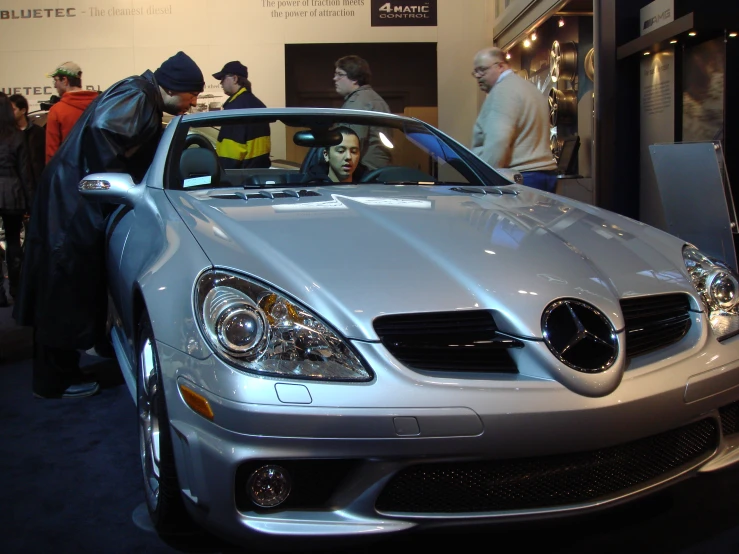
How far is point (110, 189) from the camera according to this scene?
2.69 meters

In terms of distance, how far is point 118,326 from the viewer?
2936 millimetres

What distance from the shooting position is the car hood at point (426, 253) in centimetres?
174

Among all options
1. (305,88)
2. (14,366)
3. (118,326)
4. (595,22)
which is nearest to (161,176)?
(118,326)

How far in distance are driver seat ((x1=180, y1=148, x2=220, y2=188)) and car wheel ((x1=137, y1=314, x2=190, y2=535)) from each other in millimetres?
697

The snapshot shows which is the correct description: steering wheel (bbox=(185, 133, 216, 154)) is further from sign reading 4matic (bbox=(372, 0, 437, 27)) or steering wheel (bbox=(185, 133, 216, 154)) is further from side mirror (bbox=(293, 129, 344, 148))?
sign reading 4matic (bbox=(372, 0, 437, 27))

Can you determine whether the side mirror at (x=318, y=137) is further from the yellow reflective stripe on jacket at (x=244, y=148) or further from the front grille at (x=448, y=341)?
the front grille at (x=448, y=341)

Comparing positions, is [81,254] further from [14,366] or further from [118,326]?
[14,366]

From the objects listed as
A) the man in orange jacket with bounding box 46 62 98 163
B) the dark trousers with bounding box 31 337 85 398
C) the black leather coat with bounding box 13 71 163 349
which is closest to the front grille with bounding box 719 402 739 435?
the black leather coat with bounding box 13 71 163 349

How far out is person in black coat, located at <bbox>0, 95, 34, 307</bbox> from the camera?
5980mm

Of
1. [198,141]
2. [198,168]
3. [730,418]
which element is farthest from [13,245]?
[730,418]

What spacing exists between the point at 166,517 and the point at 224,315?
21.8 inches

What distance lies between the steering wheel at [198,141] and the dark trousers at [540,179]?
204cm

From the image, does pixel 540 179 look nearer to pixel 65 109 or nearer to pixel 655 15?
pixel 655 15

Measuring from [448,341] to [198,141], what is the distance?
171cm
